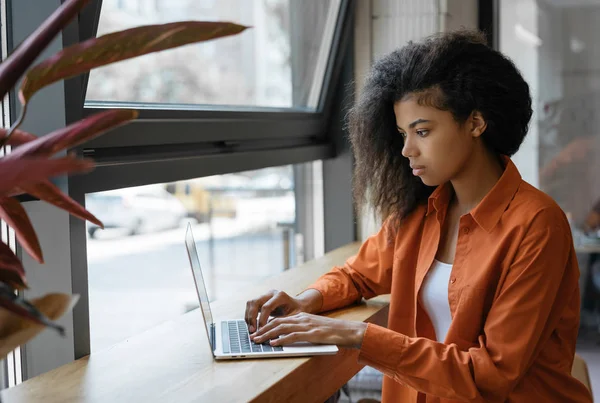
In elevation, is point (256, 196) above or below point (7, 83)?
below

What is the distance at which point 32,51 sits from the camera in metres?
0.81

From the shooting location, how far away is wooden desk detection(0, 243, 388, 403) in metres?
1.41

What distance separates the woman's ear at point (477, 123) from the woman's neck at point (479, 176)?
7cm

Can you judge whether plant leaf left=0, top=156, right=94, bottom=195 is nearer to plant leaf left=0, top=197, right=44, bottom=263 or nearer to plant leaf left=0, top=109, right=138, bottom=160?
plant leaf left=0, top=109, right=138, bottom=160

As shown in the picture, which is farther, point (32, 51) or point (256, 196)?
point (256, 196)

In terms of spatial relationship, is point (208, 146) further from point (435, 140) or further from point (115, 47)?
point (115, 47)

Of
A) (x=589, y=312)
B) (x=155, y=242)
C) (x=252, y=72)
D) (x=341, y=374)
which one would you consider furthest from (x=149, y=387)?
(x=589, y=312)

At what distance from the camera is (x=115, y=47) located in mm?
854

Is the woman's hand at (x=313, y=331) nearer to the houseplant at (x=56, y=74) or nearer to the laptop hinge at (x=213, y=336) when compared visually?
the laptop hinge at (x=213, y=336)

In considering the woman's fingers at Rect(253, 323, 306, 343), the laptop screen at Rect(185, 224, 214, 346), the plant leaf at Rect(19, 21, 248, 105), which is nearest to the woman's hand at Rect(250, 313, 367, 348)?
the woman's fingers at Rect(253, 323, 306, 343)

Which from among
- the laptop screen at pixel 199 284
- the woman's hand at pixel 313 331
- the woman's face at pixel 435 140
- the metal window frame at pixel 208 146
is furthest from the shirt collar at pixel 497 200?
the metal window frame at pixel 208 146

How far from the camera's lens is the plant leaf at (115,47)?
2.78 feet

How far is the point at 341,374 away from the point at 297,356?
0.23 m

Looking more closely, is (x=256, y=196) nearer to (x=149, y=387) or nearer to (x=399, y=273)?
(x=399, y=273)
